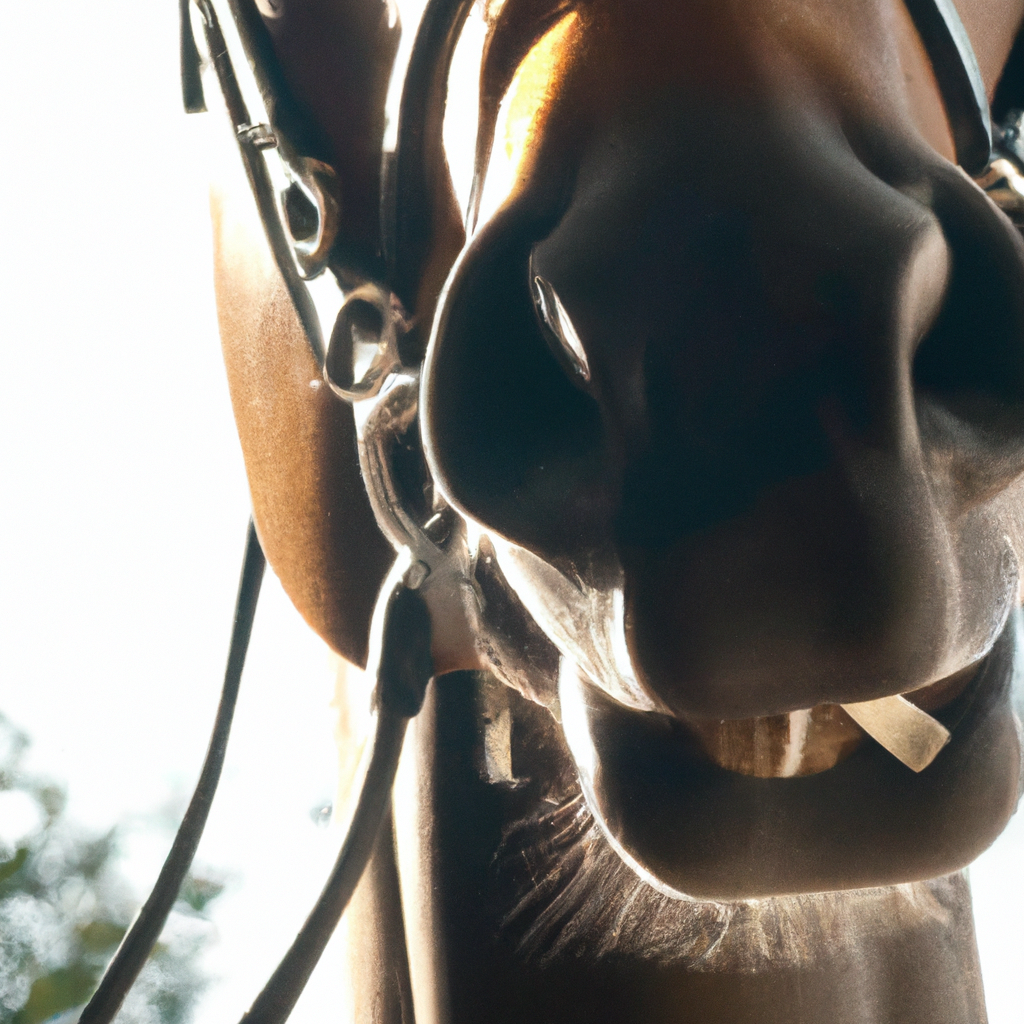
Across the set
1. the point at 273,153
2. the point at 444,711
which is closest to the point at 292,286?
the point at 273,153

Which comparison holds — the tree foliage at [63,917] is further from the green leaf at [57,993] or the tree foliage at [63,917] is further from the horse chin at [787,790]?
the horse chin at [787,790]

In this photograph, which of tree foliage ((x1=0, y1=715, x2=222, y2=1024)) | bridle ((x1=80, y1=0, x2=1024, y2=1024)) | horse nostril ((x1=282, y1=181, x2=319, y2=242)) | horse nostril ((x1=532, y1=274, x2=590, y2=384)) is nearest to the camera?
horse nostril ((x1=532, y1=274, x2=590, y2=384))

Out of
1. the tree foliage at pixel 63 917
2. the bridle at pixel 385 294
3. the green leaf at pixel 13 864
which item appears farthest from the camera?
the green leaf at pixel 13 864

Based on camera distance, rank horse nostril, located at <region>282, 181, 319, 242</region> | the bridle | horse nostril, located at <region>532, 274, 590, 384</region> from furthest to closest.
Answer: horse nostril, located at <region>282, 181, 319, 242</region>
the bridle
horse nostril, located at <region>532, 274, 590, 384</region>

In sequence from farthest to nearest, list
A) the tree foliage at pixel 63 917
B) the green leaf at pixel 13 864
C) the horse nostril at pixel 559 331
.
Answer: the green leaf at pixel 13 864, the tree foliage at pixel 63 917, the horse nostril at pixel 559 331

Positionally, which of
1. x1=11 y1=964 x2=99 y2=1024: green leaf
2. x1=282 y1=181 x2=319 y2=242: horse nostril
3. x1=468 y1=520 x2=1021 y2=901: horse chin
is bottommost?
x1=11 y1=964 x2=99 y2=1024: green leaf

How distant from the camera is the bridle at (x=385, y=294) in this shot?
1.54 ft

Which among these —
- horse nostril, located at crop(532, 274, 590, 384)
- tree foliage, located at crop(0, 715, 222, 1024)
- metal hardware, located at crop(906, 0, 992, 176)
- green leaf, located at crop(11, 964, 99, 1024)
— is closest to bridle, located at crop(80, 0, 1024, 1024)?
metal hardware, located at crop(906, 0, 992, 176)

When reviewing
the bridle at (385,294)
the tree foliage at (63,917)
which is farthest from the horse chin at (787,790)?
the tree foliage at (63,917)

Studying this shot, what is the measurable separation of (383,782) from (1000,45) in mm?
508

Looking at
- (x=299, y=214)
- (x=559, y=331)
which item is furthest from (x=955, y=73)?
(x=299, y=214)

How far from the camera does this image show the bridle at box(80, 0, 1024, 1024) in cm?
47

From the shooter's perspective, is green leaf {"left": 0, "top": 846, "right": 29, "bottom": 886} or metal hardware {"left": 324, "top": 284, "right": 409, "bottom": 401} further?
green leaf {"left": 0, "top": 846, "right": 29, "bottom": 886}

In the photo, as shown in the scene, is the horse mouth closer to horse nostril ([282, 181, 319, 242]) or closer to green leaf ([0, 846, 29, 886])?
horse nostril ([282, 181, 319, 242])
